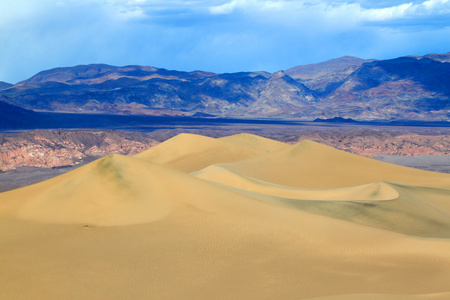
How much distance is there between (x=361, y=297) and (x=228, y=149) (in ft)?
93.0

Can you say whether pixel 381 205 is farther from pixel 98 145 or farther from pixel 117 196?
pixel 98 145

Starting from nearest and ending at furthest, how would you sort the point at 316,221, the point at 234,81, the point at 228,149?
1. the point at 316,221
2. the point at 228,149
3. the point at 234,81

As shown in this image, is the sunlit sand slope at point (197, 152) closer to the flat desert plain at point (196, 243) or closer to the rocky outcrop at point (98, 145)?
the rocky outcrop at point (98, 145)

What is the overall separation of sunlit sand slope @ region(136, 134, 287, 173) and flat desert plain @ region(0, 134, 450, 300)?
18208mm

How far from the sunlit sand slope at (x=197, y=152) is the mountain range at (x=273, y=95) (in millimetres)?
87300

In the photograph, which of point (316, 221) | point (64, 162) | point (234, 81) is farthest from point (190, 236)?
point (234, 81)

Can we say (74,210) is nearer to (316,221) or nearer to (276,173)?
(316,221)

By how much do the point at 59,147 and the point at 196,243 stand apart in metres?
36.9

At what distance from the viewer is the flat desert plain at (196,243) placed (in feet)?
28.3

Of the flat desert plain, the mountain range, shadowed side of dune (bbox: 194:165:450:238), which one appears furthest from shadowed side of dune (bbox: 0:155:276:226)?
the mountain range

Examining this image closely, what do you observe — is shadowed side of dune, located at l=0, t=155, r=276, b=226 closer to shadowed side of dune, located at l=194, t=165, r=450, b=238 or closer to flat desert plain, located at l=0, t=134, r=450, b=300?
flat desert plain, located at l=0, t=134, r=450, b=300

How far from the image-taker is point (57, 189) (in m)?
13.3

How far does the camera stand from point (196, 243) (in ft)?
34.3

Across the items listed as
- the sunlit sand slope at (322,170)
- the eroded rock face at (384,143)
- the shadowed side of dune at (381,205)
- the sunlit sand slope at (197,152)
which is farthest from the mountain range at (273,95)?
the shadowed side of dune at (381,205)
